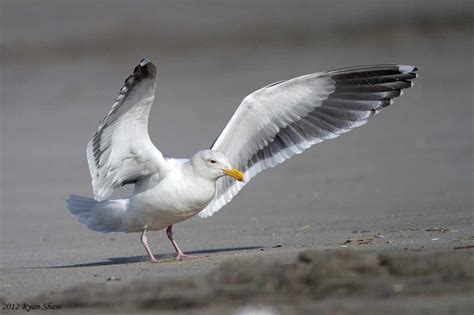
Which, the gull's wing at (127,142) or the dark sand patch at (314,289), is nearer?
the dark sand patch at (314,289)

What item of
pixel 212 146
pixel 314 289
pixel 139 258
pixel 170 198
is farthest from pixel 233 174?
pixel 314 289

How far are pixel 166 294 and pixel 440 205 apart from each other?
15.4ft

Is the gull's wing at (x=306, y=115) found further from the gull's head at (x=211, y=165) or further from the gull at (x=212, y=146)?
the gull's head at (x=211, y=165)

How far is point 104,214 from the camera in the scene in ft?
27.1

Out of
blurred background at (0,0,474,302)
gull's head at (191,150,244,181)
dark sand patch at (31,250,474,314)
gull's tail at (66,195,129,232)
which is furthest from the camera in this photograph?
blurred background at (0,0,474,302)

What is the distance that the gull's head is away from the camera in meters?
8.01

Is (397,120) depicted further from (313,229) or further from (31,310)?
(31,310)

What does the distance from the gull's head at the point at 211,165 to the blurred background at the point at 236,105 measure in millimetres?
745

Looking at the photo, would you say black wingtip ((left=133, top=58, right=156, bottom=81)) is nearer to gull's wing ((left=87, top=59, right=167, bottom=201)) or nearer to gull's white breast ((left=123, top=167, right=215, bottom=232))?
gull's wing ((left=87, top=59, right=167, bottom=201))

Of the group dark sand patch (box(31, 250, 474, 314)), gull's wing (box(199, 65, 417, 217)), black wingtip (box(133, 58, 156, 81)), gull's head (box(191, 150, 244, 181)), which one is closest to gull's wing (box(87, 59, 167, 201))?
black wingtip (box(133, 58, 156, 81))

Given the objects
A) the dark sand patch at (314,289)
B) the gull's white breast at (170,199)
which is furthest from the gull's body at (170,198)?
the dark sand patch at (314,289)

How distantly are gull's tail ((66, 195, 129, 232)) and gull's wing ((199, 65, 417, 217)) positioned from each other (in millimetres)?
908

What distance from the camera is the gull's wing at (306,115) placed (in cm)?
896

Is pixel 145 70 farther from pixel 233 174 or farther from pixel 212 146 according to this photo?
pixel 212 146
